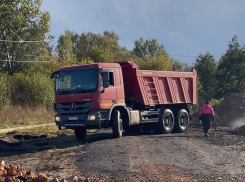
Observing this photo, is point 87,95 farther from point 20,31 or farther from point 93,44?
point 93,44

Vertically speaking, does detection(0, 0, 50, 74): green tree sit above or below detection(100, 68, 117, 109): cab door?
above

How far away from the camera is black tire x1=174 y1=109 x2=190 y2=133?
2091 centimetres

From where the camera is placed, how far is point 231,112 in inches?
1137

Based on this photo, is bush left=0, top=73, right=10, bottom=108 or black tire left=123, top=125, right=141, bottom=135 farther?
bush left=0, top=73, right=10, bottom=108

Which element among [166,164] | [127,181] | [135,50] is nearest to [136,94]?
[166,164]

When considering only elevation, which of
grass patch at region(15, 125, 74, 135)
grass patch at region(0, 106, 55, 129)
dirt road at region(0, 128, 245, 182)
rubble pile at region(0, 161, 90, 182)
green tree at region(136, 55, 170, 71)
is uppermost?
green tree at region(136, 55, 170, 71)

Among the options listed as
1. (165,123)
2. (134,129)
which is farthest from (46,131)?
(165,123)

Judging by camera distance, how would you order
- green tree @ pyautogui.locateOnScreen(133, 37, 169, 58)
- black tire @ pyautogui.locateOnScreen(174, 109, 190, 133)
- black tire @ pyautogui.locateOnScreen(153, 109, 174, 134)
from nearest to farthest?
black tire @ pyautogui.locateOnScreen(153, 109, 174, 134) → black tire @ pyautogui.locateOnScreen(174, 109, 190, 133) → green tree @ pyautogui.locateOnScreen(133, 37, 169, 58)

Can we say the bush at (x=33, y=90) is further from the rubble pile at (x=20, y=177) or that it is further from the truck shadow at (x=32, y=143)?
the rubble pile at (x=20, y=177)

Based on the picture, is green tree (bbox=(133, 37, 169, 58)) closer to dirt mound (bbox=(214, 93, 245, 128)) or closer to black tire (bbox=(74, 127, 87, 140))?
dirt mound (bbox=(214, 93, 245, 128))

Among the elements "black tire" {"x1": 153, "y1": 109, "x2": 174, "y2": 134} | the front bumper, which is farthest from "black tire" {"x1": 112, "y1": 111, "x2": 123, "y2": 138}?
"black tire" {"x1": 153, "y1": 109, "x2": 174, "y2": 134}

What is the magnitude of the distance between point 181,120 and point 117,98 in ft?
19.5

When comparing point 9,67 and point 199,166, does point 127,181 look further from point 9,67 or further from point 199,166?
point 9,67

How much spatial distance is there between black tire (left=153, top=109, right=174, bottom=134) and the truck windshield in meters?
5.08
